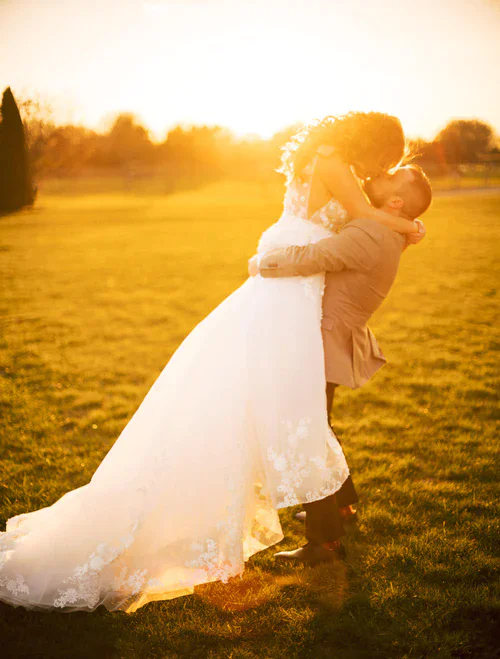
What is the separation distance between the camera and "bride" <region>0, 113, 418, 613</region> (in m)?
2.93

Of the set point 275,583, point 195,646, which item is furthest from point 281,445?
point 195,646

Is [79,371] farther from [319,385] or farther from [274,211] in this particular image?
[274,211]

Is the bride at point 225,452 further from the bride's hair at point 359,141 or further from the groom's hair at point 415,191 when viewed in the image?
the groom's hair at point 415,191

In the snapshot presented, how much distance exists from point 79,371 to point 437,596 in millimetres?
5323

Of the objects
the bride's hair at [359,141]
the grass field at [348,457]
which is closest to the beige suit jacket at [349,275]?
the bride's hair at [359,141]

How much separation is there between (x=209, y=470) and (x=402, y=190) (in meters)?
2.04

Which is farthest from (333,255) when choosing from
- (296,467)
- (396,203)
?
(296,467)

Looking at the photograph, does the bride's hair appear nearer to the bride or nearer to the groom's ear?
the bride

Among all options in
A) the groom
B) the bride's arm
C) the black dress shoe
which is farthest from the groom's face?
the black dress shoe

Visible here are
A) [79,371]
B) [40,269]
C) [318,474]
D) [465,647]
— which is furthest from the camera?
[40,269]

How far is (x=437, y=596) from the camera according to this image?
316 centimetres

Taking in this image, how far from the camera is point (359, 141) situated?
9.59ft

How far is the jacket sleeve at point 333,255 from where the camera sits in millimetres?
2969

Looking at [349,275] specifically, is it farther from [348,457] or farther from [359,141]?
[348,457]
